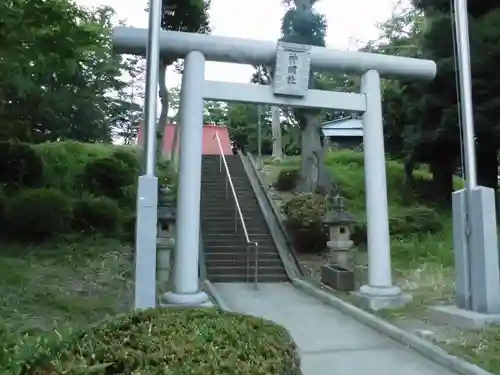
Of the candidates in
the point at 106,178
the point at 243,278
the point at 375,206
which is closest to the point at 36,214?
the point at 106,178

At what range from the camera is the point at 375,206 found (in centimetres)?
827

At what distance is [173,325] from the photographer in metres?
3.39

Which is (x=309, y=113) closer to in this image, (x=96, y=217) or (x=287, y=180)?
(x=287, y=180)

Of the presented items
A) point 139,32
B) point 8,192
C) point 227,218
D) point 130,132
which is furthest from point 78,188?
point 130,132

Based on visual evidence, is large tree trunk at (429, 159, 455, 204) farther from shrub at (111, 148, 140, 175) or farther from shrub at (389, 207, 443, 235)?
shrub at (111, 148, 140, 175)

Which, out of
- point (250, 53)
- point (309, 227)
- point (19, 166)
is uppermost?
point (250, 53)

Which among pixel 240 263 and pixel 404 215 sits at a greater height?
pixel 404 215

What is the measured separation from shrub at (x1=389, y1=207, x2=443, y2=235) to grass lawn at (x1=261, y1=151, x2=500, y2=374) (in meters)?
0.16

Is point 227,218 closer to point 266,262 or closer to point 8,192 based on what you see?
point 266,262

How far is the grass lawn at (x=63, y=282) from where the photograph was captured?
689 centimetres

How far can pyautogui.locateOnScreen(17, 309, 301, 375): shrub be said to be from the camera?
291 centimetres

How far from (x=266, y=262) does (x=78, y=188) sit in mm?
5191

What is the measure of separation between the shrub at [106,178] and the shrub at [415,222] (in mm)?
6844

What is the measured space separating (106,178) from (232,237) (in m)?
3.63
